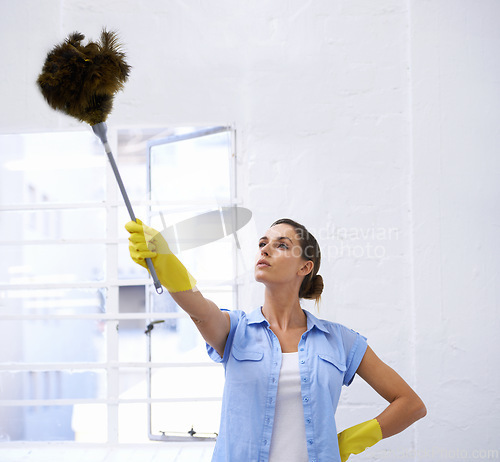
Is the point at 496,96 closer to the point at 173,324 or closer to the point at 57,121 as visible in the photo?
the point at 173,324

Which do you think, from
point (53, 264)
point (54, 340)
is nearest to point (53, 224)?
point (53, 264)

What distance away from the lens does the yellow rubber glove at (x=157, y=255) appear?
3.68 feet

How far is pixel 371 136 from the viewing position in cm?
211

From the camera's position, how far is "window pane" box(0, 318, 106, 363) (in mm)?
2248

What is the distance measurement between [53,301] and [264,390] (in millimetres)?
1388

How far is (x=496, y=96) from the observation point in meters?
2.11

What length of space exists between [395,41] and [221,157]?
0.93m

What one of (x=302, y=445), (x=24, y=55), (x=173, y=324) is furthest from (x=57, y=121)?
(x=302, y=445)

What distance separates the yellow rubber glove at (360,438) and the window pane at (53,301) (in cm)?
129

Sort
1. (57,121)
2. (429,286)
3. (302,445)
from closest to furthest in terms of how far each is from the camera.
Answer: (302,445)
(429,286)
(57,121)

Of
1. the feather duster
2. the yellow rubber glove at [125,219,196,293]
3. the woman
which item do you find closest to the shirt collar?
the woman

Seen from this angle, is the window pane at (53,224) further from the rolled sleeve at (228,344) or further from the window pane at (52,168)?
the rolled sleeve at (228,344)

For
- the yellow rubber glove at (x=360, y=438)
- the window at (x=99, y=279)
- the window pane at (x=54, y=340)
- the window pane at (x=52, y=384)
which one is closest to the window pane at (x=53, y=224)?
the window at (x=99, y=279)

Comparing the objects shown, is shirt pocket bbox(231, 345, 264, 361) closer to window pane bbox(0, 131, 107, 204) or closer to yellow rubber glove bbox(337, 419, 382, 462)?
yellow rubber glove bbox(337, 419, 382, 462)
